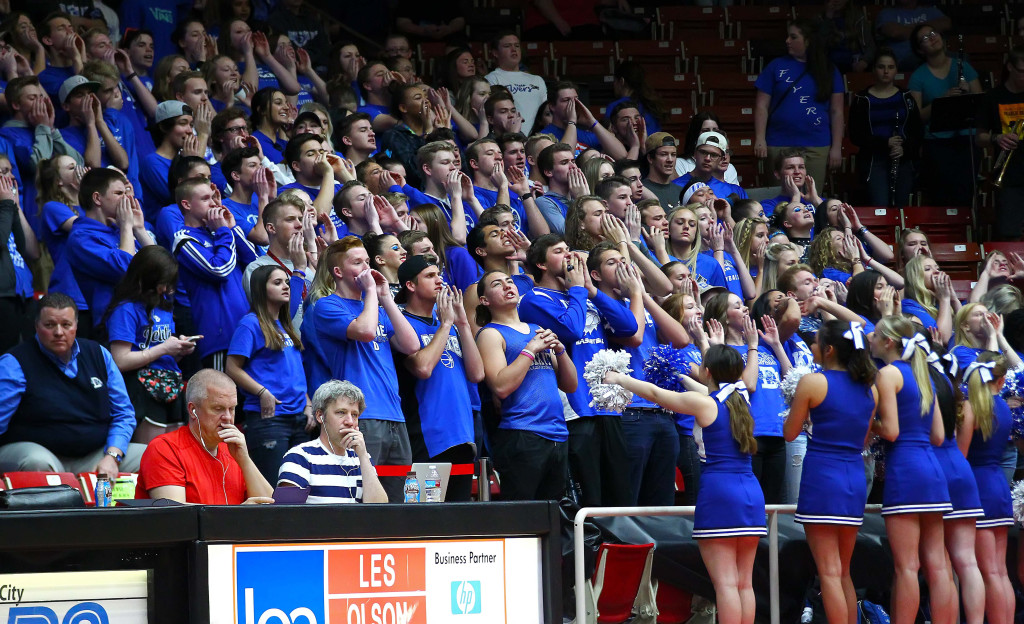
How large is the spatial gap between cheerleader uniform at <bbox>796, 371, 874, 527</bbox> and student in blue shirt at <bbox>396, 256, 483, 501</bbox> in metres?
1.64

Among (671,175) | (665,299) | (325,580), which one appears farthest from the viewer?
(671,175)

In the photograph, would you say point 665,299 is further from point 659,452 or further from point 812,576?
point 812,576

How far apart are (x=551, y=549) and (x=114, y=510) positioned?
1.45 metres

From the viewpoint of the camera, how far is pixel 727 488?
605 centimetres

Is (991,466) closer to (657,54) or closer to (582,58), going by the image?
(582,58)

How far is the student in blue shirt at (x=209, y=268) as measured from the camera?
7.04 meters

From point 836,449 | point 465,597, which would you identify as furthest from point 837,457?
point 465,597

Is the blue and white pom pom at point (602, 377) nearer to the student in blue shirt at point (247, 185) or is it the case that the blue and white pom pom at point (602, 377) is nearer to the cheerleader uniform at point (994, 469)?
the cheerleader uniform at point (994, 469)

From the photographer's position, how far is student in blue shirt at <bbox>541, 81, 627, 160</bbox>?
1079cm

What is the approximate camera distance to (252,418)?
6.69 meters

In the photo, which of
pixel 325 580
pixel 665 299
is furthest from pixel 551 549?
pixel 665 299

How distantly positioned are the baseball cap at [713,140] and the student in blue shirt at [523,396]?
4100 mm

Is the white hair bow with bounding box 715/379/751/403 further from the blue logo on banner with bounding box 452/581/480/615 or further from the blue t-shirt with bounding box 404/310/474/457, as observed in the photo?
the blue logo on banner with bounding box 452/581/480/615

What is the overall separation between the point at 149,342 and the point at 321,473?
170cm
